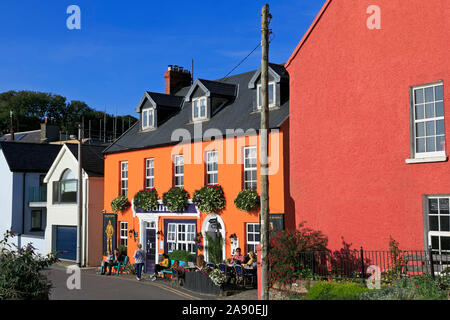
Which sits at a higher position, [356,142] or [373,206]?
[356,142]

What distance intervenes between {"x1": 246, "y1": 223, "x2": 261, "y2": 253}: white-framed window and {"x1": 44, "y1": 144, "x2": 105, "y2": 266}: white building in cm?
1259

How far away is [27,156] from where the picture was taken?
38.8m

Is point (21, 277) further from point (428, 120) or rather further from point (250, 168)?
point (250, 168)

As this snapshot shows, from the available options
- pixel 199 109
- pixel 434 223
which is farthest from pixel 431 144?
pixel 199 109

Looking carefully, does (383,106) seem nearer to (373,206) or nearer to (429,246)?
(373,206)

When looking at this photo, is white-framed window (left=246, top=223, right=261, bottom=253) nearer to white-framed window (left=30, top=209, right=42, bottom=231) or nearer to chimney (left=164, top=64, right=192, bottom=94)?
chimney (left=164, top=64, right=192, bottom=94)

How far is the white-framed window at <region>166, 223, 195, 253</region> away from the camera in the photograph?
2412 cm

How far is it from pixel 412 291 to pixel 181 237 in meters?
15.4

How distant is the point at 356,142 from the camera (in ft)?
55.8

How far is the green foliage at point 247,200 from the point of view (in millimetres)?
20703

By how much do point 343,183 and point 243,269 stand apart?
17.4ft

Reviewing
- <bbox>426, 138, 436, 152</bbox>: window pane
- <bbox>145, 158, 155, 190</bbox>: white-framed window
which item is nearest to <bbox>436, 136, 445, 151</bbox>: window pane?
<bbox>426, 138, 436, 152</bbox>: window pane

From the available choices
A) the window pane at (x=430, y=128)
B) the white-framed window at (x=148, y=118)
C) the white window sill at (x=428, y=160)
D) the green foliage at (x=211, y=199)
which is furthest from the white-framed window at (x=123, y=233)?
the window pane at (x=430, y=128)
